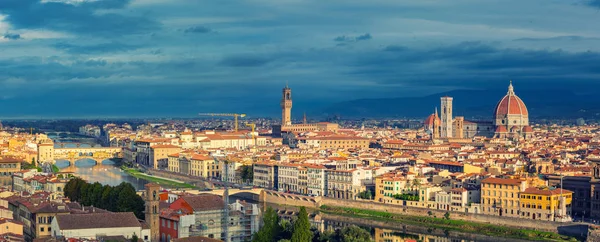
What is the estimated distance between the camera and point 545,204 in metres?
31.3

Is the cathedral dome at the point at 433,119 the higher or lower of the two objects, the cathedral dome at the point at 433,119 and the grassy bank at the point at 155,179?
the higher

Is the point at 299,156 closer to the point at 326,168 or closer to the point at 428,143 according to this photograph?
the point at 326,168

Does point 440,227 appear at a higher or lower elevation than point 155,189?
lower

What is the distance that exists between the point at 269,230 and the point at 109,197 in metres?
7.00

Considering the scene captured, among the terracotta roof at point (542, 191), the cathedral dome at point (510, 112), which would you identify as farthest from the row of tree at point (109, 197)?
the cathedral dome at point (510, 112)

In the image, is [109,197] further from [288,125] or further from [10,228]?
[288,125]

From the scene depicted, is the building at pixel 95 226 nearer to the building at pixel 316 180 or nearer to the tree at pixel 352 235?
the tree at pixel 352 235

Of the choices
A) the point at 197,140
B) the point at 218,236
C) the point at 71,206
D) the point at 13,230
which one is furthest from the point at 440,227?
the point at 197,140

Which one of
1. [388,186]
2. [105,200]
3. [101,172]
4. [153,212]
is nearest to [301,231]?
[153,212]

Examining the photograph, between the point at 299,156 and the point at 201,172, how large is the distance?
226 inches

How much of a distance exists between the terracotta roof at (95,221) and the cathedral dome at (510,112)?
187 ft

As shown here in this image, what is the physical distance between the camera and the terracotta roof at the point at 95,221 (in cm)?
2214

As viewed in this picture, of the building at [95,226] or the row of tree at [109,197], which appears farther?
the row of tree at [109,197]

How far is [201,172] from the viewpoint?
52.8m
